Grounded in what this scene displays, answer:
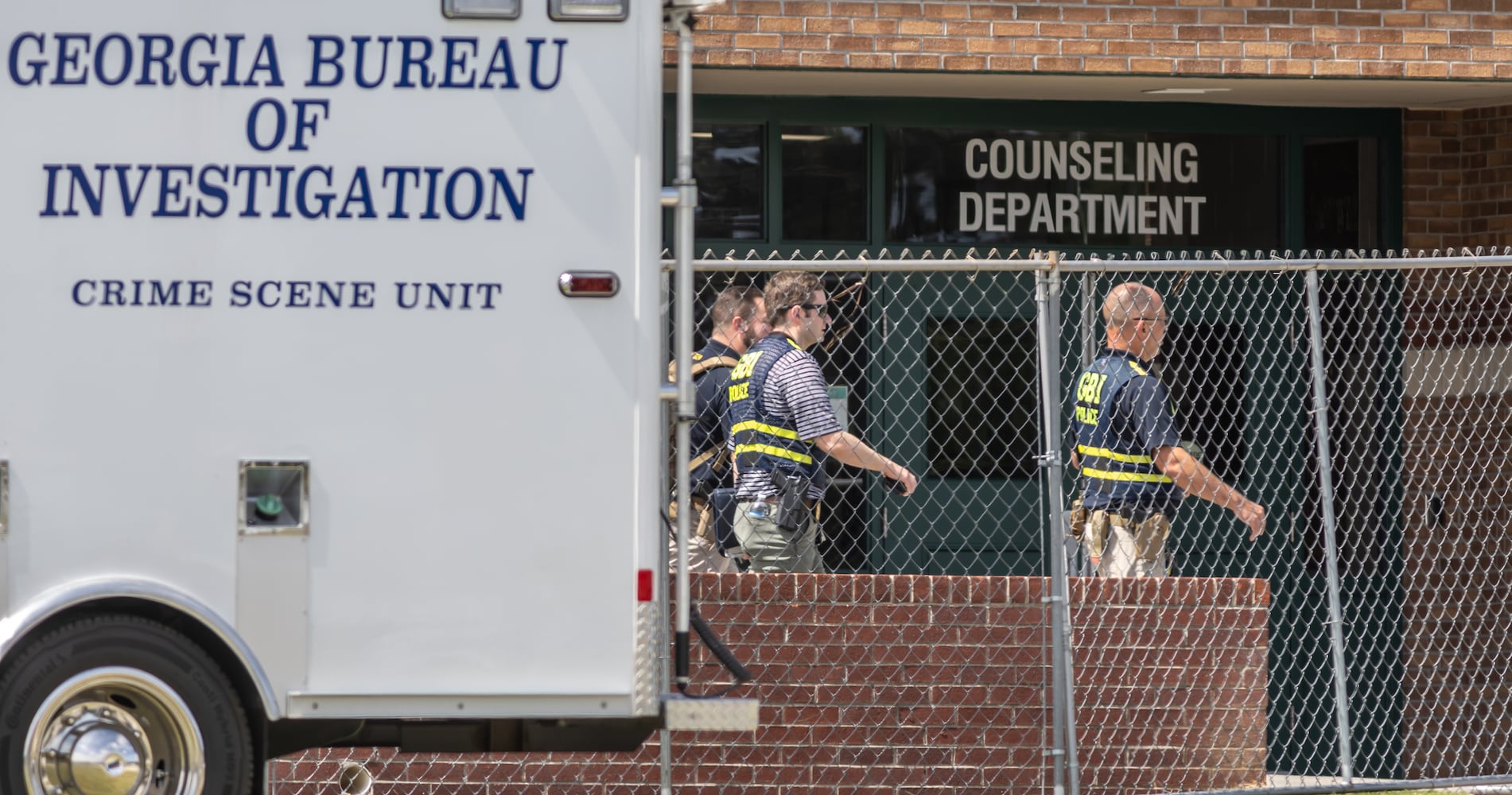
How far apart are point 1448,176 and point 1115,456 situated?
3.77 metres

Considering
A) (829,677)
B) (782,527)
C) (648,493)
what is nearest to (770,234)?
(782,527)

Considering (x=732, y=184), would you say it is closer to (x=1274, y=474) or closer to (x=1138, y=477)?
(x=1138, y=477)

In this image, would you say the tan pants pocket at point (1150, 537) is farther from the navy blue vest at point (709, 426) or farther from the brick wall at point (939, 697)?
the navy blue vest at point (709, 426)

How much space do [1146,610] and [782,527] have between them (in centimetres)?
147

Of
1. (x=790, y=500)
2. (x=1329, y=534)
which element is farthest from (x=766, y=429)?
(x=1329, y=534)

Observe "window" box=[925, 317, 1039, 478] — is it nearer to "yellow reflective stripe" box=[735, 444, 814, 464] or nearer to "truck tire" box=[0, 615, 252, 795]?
"yellow reflective stripe" box=[735, 444, 814, 464]

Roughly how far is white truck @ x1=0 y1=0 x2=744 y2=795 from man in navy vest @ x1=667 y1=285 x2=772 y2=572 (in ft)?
8.55

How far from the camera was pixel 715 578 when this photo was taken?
7230 mm

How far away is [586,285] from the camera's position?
214 inches

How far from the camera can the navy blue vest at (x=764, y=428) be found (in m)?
7.62

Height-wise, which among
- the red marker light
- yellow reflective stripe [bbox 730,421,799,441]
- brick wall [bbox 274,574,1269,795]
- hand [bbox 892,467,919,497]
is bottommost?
brick wall [bbox 274,574,1269,795]

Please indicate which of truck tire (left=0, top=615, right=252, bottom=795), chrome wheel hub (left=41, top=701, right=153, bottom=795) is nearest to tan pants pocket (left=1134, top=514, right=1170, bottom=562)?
truck tire (left=0, top=615, right=252, bottom=795)

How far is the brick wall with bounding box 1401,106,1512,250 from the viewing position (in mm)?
10094

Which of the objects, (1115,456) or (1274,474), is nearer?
(1115,456)
